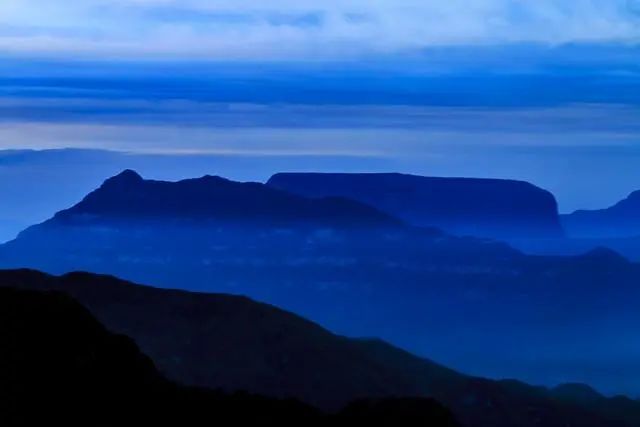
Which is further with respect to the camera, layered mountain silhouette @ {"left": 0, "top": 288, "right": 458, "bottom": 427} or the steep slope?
layered mountain silhouette @ {"left": 0, "top": 288, "right": 458, "bottom": 427}

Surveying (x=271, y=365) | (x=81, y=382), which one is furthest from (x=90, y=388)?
(x=271, y=365)

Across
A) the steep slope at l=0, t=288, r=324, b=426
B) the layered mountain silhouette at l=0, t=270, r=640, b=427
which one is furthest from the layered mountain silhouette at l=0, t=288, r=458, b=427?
the layered mountain silhouette at l=0, t=270, r=640, b=427

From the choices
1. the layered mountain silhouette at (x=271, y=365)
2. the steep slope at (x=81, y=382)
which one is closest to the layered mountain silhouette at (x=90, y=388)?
the steep slope at (x=81, y=382)

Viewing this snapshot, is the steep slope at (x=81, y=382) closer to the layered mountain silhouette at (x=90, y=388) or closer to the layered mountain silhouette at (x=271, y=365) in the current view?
the layered mountain silhouette at (x=90, y=388)

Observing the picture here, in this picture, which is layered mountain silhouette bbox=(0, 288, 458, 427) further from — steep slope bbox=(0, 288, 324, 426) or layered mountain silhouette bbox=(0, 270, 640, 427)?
layered mountain silhouette bbox=(0, 270, 640, 427)

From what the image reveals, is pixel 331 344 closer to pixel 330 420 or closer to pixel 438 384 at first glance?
pixel 438 384

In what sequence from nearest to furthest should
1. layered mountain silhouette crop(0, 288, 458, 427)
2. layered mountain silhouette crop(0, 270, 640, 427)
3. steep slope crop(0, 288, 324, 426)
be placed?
steep slope crop(0, 288, 324, 426)
layered mountain silhouette crop(0, 288, 458, 427)
layered mountain silhouette crop(0, 270, 640, 427)
